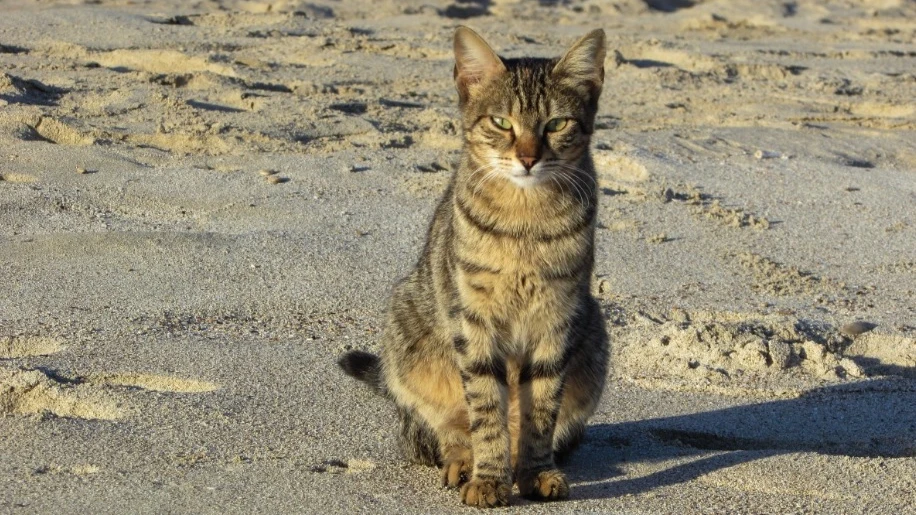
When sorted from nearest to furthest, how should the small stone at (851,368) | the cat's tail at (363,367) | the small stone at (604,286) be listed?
the cat's tail at (363,367), the small stone at (851,368), the small stone at (604,286)

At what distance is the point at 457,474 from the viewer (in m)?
4.02

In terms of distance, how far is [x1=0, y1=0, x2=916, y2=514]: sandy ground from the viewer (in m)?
4.02

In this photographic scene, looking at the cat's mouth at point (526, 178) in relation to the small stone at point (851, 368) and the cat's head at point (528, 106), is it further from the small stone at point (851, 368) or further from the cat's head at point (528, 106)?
the small stone at point (851, 368)

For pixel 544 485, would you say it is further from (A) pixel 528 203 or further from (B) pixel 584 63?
(B) pixel 584 63

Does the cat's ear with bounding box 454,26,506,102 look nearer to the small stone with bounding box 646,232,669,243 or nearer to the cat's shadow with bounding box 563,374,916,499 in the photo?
the cat's shadow with bounding box 563,374,916,499

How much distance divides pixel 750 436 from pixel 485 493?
1296 millimetres

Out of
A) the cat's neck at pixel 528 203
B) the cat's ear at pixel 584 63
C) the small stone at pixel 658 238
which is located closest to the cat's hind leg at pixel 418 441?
the cat's neck at pixel 528 203

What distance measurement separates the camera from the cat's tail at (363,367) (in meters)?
4.57

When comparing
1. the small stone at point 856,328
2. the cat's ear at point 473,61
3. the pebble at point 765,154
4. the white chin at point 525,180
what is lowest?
the pebble at point 765,154

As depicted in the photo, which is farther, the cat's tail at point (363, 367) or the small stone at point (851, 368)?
the small stone at point (851, 368)

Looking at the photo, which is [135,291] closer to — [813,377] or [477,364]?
[477,364]

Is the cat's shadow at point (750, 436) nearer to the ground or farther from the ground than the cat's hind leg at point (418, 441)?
nearer to the ground

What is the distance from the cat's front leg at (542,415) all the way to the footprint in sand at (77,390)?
1.32 m

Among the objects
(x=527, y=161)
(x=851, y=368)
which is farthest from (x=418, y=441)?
(x=851, y=368)
